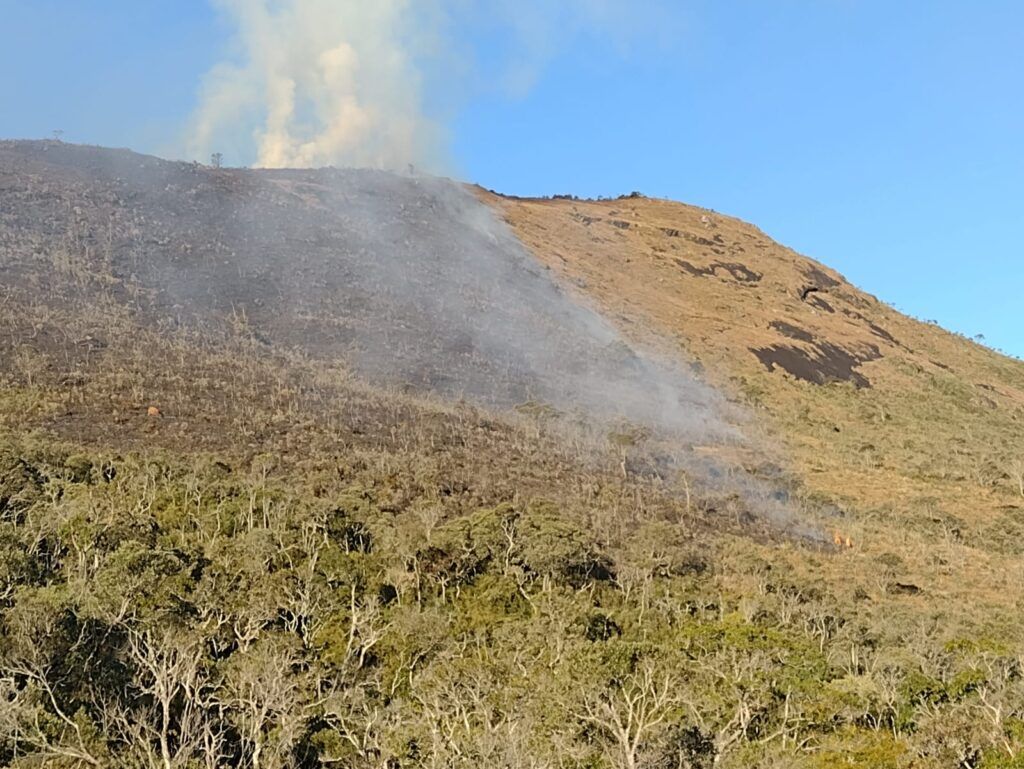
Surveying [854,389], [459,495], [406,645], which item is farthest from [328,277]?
[406,645]

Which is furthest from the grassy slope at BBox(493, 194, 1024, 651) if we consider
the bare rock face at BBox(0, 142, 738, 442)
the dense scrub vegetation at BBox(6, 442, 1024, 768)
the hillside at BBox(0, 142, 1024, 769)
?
the dense scrub vegetation at BBox(6, 442, 1024, 768)

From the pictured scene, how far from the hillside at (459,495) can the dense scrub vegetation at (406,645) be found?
21 cm

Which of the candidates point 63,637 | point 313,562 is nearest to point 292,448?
point 313,562

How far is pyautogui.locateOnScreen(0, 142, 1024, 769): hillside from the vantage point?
77.9ft

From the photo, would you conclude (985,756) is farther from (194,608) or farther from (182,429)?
(182,429)

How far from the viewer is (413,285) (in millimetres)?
113062

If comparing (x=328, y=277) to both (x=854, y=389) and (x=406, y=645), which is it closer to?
(x=854, y=389)

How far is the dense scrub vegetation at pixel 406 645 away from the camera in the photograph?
67.8ft

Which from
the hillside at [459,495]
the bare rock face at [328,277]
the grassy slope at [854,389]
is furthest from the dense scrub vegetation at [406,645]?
the bare rock face at [328,277]

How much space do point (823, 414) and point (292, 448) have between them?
67.7 metres

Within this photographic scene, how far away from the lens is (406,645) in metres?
33.9

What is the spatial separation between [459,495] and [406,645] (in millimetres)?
28189

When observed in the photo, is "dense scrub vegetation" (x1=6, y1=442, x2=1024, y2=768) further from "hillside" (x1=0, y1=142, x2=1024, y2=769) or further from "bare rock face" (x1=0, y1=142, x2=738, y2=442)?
"bare rock face" (x1=0, y1=142, x2=738, y2=442)

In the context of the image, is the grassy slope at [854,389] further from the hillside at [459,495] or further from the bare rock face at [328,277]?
the bare rock face at [328,277]
